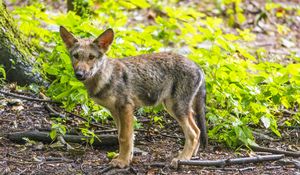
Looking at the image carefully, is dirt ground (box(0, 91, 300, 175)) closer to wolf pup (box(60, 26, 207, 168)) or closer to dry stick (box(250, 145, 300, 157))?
dry stick (box(250, 145, 300, 157))

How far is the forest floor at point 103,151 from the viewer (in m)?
6.22

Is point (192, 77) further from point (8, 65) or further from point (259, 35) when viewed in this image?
→ point (259, 35)

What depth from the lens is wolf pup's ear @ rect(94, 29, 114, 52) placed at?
630cm

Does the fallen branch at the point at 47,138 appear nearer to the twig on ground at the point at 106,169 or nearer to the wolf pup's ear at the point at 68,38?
the twig on ground at the point at 106,169

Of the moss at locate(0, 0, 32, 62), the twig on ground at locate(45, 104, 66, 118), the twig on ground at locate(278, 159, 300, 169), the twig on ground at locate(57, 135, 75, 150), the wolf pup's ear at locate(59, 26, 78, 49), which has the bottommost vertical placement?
the twig on ground at locate(278, 159, 300, 169)

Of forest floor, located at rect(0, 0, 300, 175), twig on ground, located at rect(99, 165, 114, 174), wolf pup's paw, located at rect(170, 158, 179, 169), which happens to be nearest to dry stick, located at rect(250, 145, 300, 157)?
forest floor, located at rect(0, 0, 300, 175)

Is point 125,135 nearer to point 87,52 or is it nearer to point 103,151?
point 103,151

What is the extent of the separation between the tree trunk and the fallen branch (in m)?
1.42

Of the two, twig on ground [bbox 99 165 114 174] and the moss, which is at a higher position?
the moss

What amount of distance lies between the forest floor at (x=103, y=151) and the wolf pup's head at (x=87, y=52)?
1.03 metres

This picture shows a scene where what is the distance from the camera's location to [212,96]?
25.9 ft

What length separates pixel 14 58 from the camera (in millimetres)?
7965

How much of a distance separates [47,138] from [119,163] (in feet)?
3.53

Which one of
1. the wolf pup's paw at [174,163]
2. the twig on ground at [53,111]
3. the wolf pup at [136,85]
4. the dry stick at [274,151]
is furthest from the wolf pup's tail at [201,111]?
the twig on ground at [53,111]
